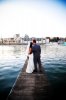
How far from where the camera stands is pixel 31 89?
22.9 ft

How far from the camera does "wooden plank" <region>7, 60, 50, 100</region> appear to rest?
6168 millimetres

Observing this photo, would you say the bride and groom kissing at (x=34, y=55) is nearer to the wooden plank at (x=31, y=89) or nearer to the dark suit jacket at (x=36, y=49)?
the dark suit jacket at (x=36, y=49)

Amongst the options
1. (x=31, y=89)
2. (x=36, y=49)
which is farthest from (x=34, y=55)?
(x=31, y=89)

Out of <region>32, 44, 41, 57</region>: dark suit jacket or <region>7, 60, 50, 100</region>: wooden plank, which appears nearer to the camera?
<region>7, 60, 50, 100</region>: wooden plank

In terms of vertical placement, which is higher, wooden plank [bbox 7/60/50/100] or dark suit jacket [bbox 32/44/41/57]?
dark suit jacket [bbox 32/44/41/57]

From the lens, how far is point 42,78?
8758mm

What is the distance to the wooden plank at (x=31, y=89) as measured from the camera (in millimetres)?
6168

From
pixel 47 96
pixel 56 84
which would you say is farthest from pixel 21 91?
pixel 56 84

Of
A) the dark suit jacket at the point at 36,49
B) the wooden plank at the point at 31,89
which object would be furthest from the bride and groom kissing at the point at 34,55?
the wooden plank at the point at 31,89

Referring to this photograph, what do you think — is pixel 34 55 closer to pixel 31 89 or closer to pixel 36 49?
pixel 36 49

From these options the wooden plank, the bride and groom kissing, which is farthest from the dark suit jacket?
the wooden plank

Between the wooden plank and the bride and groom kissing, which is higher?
the bride and groom kissing

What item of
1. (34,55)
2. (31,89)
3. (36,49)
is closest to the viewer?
(31,89)

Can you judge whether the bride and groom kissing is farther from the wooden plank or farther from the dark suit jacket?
the wooden plank
